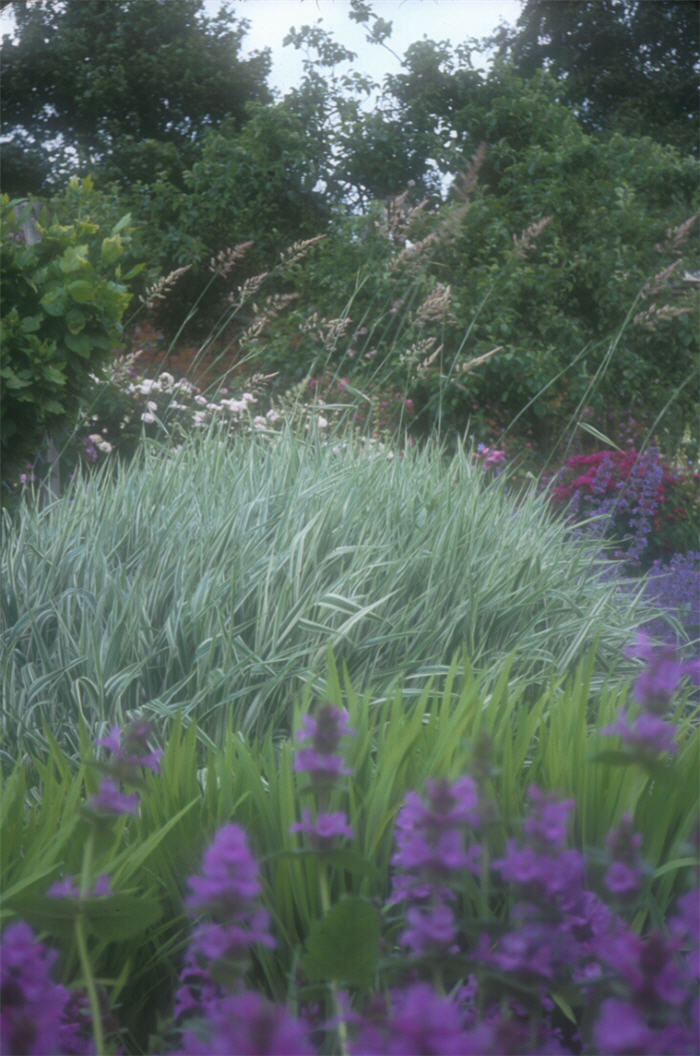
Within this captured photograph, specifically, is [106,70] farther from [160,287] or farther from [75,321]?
[75,321]

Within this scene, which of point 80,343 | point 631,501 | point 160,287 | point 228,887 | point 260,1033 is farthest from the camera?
point 631,501

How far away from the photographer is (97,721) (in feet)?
7.30

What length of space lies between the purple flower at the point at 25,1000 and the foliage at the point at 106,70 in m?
4.27

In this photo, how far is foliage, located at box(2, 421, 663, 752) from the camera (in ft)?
A: 7.38

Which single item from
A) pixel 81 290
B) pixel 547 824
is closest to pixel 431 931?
pixel 547 824

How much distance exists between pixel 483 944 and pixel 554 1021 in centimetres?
48

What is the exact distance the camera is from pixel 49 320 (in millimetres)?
4176

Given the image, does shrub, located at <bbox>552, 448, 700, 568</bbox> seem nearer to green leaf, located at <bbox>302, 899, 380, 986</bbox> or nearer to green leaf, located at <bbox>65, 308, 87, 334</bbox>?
green leaf, located at <bbox>65, 308, 87, 334</bbox>

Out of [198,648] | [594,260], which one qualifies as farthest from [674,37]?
[198,648]

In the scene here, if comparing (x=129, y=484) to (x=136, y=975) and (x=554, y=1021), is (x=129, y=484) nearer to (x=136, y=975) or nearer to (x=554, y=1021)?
(x=136, y=975)

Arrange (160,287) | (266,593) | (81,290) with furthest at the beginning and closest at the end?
(160,287) → (81,290) → (266,593)

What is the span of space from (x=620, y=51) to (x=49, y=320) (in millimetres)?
3053

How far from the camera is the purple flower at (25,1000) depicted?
68 centimetres

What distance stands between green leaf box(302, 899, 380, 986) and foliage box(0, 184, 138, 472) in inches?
137
